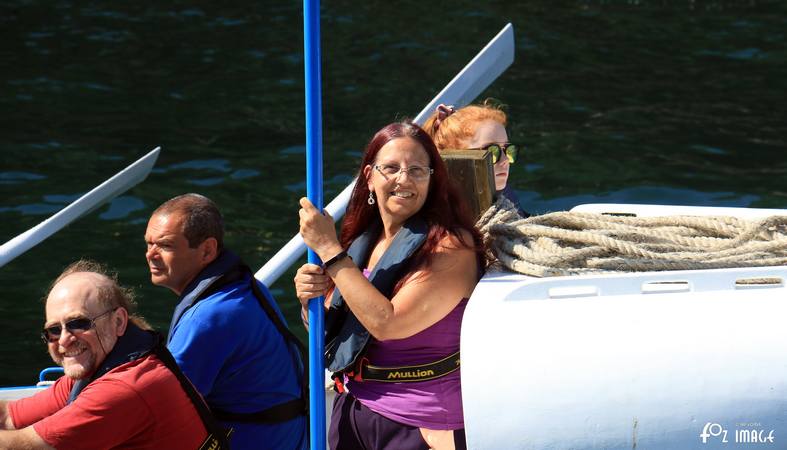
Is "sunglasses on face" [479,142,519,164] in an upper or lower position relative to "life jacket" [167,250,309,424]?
upper

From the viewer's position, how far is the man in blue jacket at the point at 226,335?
11.5 feet

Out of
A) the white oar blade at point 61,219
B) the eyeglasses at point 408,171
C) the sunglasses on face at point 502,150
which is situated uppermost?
the eyeglasses at point 408,171

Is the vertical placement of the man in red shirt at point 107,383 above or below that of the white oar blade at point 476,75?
above

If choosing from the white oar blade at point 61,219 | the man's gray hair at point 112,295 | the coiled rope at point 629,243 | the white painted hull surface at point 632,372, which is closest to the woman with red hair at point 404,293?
the coiled rope at point 629,243

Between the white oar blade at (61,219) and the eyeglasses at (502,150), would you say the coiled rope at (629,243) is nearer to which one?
the eyeglasses at (502,150)

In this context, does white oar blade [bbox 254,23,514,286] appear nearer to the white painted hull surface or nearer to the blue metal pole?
the blue metal pole

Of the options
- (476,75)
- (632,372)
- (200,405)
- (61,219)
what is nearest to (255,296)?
(200,405)

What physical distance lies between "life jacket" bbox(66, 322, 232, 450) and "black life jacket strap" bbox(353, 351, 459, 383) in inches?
16.7

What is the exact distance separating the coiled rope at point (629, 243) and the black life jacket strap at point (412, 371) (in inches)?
11.3

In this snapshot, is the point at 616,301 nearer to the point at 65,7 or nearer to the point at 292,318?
the point at 292,318

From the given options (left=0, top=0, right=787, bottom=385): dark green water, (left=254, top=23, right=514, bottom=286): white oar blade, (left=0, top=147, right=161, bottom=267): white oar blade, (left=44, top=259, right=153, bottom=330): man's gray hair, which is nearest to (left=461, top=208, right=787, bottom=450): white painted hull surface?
(left=44, top=259, right=153, bottom=330): man's gray hair

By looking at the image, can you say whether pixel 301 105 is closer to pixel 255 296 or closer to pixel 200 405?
pixel 255 296

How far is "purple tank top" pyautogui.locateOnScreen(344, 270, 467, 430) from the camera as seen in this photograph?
3.07 meters

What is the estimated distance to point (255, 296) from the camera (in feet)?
11.9
